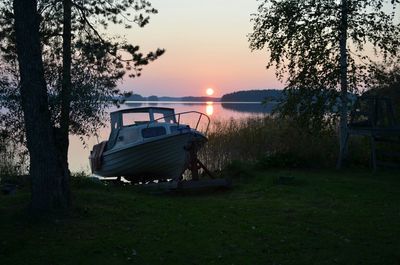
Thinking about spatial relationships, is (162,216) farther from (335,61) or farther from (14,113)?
(335,61)

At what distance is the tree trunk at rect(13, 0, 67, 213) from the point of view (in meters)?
7.89

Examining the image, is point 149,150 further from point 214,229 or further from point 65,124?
point 214,229

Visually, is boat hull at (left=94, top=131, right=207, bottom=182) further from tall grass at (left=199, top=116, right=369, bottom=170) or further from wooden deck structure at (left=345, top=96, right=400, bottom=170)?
wooden deck structure at (left=345, top=96, right=400, bottom=170)

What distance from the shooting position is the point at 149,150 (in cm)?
1420

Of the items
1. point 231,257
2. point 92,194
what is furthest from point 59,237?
point 92,194

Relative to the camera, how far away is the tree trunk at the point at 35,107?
7.89m

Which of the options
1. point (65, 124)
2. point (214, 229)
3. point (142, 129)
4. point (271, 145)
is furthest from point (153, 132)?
point (214, 229)

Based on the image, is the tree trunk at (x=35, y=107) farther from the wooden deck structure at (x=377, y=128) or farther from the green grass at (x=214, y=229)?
the wooden deck structure at (x=377, y=128)

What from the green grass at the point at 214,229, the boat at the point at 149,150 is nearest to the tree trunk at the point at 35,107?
the green grass at the point at 214,229

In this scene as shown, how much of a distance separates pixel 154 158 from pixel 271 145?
4.98m

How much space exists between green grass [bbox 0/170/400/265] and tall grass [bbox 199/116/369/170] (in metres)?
3.73

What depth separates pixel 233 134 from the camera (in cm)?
1862

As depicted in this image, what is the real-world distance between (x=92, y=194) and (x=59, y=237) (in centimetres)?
327

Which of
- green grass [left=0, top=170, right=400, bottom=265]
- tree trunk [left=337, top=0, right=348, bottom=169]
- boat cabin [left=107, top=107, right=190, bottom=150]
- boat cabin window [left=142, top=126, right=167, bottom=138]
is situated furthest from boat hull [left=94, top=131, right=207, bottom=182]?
tree trunk [left=337, top=0, right=348, bottom=169]
